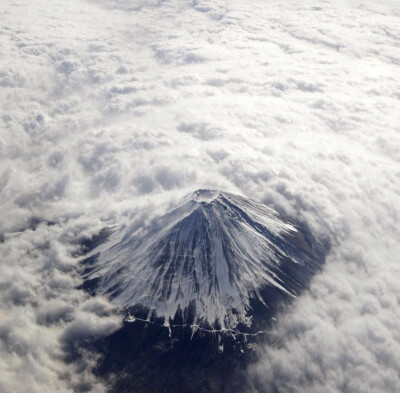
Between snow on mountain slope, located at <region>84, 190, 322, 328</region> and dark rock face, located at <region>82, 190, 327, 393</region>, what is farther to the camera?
snow on mountain slope, located at <region>84, 190, 322, 328</region>

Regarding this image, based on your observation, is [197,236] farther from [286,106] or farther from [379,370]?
[286,106]

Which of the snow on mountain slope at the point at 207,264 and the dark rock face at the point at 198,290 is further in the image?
the snow on mountain slope at the point at 207,264

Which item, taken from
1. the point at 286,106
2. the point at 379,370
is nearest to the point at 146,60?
the point at 286,106

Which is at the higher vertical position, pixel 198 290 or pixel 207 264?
pixel 207 264

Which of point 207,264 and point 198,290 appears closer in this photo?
point 198,290
